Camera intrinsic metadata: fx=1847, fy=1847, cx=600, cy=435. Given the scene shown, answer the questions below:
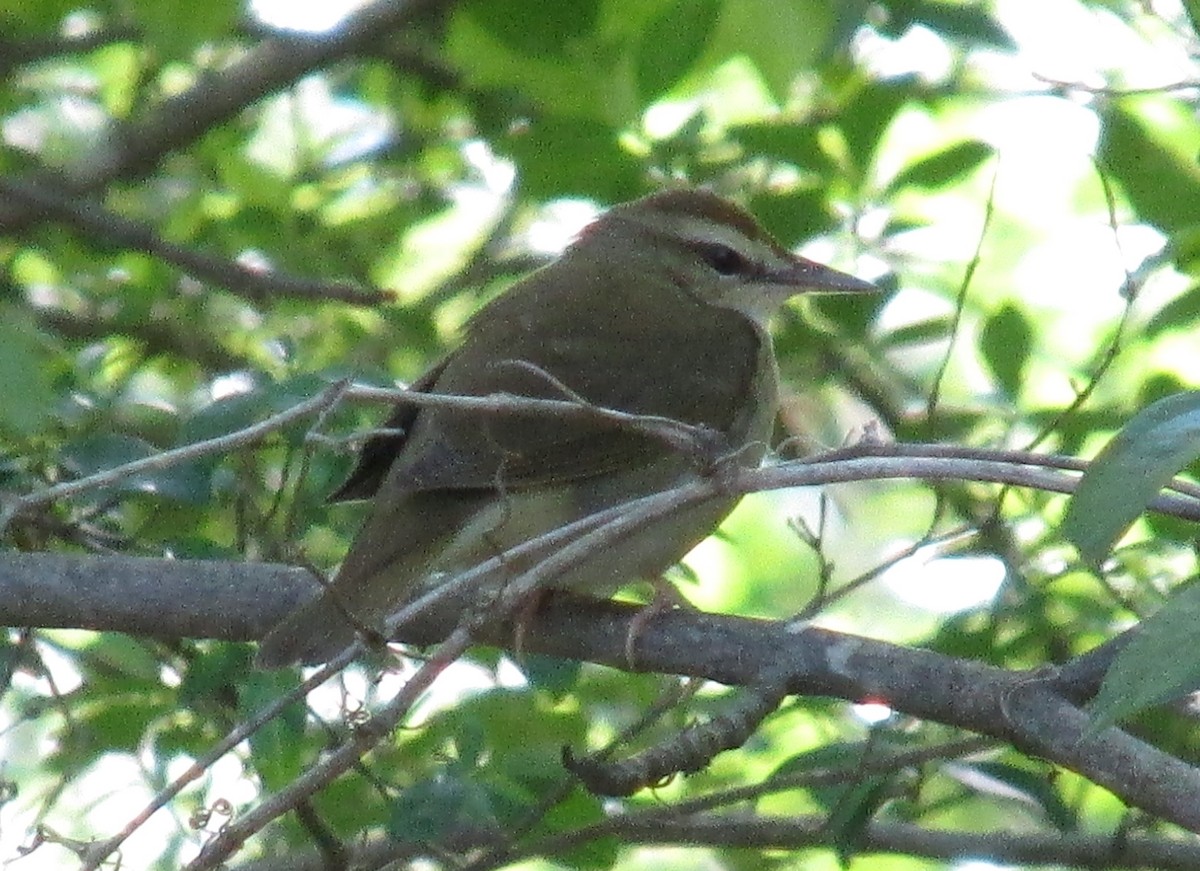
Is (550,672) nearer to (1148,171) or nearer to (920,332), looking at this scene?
(920,332)

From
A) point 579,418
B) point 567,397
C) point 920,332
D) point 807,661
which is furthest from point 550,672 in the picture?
point 920,332

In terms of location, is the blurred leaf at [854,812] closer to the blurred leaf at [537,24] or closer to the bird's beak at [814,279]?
the bird's beak at [814,279]

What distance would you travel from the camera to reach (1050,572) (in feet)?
14.2

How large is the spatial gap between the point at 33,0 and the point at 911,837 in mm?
2667

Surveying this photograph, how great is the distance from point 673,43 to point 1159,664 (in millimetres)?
2266

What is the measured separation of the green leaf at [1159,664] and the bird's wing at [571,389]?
1.80 metres

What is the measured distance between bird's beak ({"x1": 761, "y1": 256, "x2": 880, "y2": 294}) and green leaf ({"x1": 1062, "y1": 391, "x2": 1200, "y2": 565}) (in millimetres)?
2616

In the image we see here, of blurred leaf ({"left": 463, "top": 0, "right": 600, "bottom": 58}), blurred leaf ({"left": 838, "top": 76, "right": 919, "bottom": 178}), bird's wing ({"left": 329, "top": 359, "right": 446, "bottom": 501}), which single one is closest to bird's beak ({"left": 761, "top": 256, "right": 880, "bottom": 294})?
blurred leaf ({"left": 838, "top": 76, "right": 919, "bottom": 178})

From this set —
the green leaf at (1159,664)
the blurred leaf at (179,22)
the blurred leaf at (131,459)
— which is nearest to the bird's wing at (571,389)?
the blurred leaf at (131,459)

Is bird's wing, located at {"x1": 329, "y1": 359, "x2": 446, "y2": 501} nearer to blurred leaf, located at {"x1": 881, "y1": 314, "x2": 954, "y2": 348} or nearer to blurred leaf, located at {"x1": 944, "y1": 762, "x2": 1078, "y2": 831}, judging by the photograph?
blurred leaf, located at {"x1": 881, "y1": 314, "x2": 954, "y2": 348}

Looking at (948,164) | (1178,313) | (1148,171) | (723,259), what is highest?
(723,259)

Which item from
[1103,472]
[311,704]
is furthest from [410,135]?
[1103,472]

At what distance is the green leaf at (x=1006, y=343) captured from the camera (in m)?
4.28

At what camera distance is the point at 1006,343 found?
14.1ft
